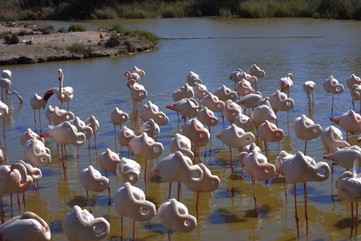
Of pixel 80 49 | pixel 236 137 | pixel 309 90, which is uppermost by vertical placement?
pixel 236 137

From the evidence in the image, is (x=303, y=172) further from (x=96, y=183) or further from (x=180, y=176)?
(x=96, y=183)

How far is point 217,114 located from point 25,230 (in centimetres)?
601

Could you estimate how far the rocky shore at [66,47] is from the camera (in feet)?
57.0

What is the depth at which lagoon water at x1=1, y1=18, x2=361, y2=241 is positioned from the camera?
625 centimetres

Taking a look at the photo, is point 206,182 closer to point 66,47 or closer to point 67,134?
point 67,134

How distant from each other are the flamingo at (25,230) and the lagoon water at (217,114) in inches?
53.9

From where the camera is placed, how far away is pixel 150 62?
16.7 meters

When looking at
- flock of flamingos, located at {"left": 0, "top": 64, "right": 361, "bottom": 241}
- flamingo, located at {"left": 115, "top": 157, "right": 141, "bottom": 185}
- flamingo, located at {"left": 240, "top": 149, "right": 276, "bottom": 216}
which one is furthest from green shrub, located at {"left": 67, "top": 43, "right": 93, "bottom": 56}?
flamingo, located at {"left": 240, "top": 149, "right": 276, "bottom": 216}

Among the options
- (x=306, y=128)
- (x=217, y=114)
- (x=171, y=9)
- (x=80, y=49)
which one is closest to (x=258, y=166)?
(x=306, y=128)

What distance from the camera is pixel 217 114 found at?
33.8ft

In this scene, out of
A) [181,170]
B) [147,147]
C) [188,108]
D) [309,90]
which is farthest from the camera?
[309,90]

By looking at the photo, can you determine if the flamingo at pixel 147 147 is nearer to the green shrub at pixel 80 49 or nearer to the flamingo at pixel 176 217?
the flamingo at pixel 176 217

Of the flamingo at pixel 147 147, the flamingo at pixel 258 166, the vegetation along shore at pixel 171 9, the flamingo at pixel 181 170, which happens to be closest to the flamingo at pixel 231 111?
the flamingo at pixel 147 147

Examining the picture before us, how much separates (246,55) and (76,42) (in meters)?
5.05
